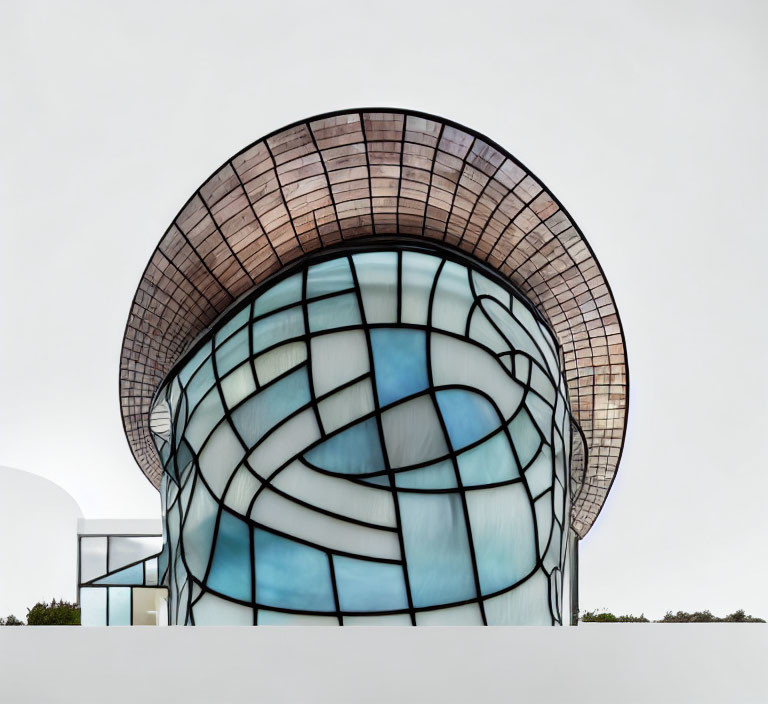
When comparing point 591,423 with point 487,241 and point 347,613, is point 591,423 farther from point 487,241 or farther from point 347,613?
point 347,613

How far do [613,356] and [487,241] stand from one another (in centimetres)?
503

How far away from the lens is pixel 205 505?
12883mm

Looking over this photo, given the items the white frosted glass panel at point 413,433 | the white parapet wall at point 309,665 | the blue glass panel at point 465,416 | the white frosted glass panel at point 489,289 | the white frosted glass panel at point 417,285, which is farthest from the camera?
the white frosted glass panel at point 489,289

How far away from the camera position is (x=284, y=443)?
12.4 meters

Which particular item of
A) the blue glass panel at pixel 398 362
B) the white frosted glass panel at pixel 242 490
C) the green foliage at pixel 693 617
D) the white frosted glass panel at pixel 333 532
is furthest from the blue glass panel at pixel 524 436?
the green foliage at pixel 693 617

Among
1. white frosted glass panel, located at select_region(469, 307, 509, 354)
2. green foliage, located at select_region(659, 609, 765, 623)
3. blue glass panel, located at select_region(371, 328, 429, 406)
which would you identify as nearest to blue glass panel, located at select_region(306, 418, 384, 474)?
blue glass panel, located at select_region(371, 328, 429, 406)

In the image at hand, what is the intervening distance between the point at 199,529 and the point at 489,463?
5.34 metres

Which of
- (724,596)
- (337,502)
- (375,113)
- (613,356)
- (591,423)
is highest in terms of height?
(375,113)

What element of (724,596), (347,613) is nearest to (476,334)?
(347,613)

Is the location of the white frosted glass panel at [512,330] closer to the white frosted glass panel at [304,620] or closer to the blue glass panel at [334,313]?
the blue glass panel at [334,313]

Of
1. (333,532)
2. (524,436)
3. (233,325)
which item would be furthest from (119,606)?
(524,436)

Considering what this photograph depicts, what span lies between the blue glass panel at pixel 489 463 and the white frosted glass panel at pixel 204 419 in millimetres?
4607

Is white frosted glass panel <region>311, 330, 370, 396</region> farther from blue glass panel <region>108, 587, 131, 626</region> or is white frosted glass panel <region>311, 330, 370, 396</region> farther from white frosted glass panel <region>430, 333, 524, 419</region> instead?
blue glass panel <region>108, 587, 131, 626</region>

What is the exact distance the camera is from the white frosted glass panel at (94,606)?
18547 mm
